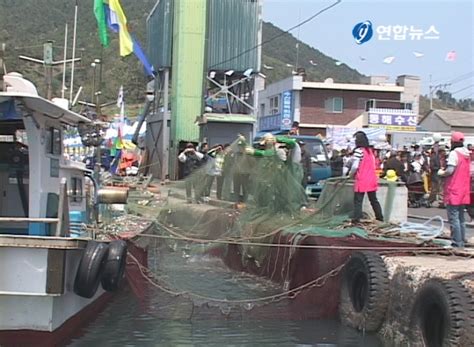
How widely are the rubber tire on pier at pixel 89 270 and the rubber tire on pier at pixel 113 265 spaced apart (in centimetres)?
20

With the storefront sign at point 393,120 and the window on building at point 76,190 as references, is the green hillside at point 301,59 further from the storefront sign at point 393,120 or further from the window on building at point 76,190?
the window on building at point 76,190

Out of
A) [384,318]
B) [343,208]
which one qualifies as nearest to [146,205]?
[343,208]

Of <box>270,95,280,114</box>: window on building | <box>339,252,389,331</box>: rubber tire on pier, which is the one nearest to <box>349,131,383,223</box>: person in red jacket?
<box>339,252,389,331</box>: rubber tire on pier

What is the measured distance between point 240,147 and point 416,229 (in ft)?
14.5

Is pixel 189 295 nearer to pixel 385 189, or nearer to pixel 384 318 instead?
pixel 384 318

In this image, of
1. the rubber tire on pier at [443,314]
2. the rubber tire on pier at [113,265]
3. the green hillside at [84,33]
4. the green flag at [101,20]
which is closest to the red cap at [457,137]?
the rubber tire on pier at [443,314]

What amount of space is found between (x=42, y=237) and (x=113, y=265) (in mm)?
1328

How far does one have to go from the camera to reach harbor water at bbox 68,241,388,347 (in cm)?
972

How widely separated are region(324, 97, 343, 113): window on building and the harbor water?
140ft

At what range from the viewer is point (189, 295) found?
11164mm

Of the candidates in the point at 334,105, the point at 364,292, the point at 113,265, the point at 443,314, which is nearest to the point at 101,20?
the point at 113,265

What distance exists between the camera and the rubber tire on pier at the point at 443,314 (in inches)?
299

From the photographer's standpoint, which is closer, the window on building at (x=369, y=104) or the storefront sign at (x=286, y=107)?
the storefront sign at (x=286, y=107)

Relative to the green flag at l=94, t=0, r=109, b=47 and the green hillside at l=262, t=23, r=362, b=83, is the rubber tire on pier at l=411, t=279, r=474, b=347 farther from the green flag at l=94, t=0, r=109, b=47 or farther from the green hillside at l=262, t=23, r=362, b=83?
the green hillside at l=262, t=23, r=362, b=83
